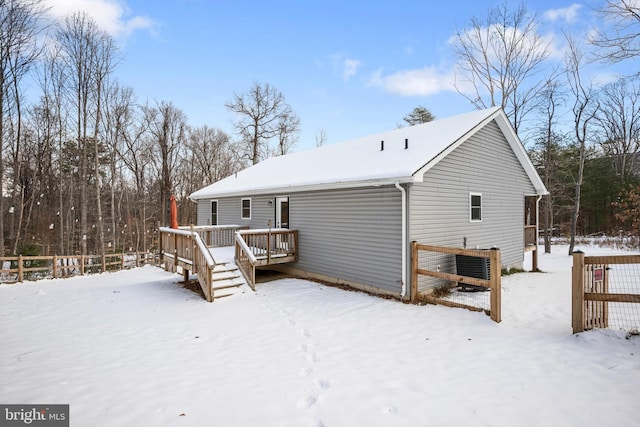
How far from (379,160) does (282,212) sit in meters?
4.15

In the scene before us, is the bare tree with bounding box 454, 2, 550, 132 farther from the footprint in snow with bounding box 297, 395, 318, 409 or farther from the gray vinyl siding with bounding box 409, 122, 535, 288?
the footprint in snow with bounding box 297, 395, 318, 409

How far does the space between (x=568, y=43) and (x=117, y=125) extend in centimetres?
2749

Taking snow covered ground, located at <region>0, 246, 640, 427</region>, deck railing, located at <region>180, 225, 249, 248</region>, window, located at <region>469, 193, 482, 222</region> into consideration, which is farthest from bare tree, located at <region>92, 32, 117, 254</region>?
window, located at <region>469, 193, 482, 222</region>

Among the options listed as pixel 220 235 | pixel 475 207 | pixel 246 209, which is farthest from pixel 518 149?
pixel 220 235

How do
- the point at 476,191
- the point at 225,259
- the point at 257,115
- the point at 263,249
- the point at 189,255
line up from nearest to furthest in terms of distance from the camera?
1. the point at 189,255
2. the point at 476,191
3. the point at 225,259
4. the point at 263,249
5. the point at 257,115

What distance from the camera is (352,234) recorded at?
348 inches

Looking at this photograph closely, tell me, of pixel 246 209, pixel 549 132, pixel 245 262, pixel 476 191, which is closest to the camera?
pixel 245 262

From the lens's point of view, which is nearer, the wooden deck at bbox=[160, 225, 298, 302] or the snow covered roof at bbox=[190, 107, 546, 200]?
the snow covered roof at bbox=[190, 107, 546, 200]

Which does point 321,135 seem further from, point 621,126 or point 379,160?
point 621,126

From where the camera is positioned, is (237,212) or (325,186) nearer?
(325,186)

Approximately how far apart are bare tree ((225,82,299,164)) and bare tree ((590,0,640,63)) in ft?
72.9

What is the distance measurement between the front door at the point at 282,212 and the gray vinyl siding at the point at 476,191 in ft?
16.6

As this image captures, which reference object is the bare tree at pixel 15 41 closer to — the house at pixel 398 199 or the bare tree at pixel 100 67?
the bare tree at pixel 100 67

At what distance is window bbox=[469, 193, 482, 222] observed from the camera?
32.1 feet
